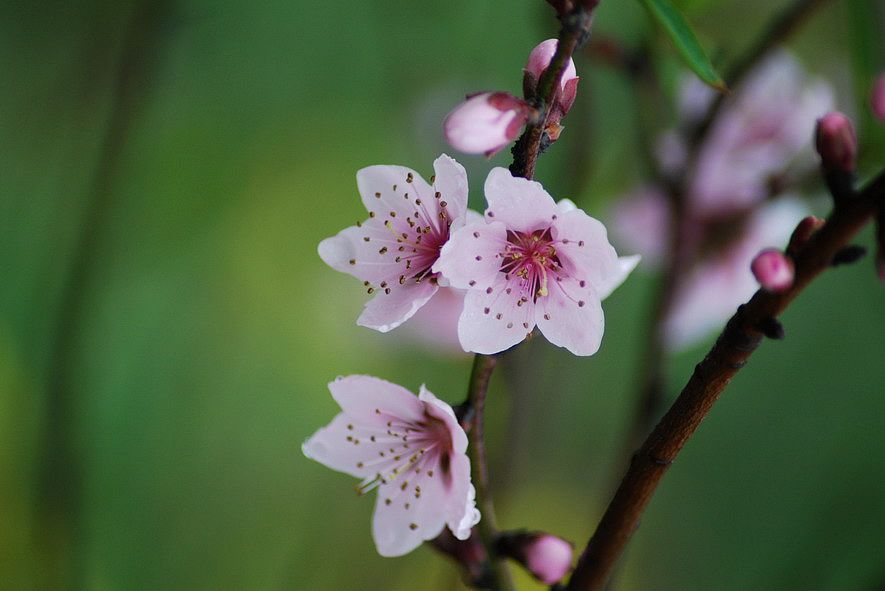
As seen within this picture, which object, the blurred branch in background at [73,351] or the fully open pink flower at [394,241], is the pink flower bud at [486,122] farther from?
the blurred branch in background at [73,351]

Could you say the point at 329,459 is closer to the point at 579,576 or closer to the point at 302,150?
the point at 579,576

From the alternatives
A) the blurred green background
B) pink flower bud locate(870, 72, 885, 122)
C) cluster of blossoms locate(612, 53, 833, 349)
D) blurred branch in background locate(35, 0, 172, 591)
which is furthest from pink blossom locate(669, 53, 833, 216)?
blurred branch in background locate(35, 0, 172, 591)

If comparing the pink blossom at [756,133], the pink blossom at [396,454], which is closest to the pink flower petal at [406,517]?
the pink blossom at [396,454]

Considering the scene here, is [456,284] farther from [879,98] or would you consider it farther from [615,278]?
[879,98]

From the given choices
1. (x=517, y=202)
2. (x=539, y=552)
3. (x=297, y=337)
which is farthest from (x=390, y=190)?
(x=297, y=337)

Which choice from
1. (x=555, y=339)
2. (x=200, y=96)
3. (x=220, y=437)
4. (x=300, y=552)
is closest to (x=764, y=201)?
(x=555, y=339)

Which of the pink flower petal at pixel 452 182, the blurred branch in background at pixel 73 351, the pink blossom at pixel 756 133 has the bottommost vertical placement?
the blurred branch in background at pixel 73 351

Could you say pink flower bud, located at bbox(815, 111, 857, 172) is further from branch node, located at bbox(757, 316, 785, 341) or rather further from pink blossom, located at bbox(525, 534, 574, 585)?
pink blossom, located at bbox(525, 534, 574, 585)

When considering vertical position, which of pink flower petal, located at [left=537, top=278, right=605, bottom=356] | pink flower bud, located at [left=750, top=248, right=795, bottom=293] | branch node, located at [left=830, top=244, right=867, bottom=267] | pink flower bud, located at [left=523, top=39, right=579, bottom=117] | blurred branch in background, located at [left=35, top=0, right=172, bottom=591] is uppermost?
pink flower bud, located at [left=523, top=39, right=579, bottom=117]
